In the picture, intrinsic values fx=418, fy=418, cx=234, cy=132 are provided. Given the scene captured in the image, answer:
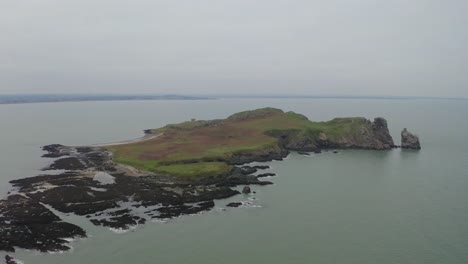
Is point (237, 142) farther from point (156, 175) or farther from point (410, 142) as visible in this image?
point (410, 142)

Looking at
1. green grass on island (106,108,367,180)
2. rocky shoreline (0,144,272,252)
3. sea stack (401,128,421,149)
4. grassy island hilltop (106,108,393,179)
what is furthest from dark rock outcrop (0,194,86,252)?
sea stack (401,128,421,149)

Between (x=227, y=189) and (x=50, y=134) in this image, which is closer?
(x=227, y=189)

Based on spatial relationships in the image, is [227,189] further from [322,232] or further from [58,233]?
[58,233]

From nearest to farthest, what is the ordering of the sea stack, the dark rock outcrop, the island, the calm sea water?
the calm sea water < the dark rock outcrop < the island < the sea stack

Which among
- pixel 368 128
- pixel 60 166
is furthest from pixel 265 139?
pixel 60 166

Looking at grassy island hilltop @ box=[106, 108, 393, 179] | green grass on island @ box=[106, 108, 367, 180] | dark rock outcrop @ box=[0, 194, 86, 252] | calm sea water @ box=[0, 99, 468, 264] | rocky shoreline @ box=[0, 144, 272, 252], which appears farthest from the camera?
grassy island hilltop @ box=[106, 108, 393, 179]

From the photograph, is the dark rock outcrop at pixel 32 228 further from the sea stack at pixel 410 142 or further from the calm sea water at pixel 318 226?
the sea stack at pixel 410 142

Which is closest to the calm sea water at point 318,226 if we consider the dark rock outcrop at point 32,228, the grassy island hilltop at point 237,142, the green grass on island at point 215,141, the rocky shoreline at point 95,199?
the dark rock outcrop at point 32,228

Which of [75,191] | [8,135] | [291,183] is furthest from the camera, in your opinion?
[8,135]

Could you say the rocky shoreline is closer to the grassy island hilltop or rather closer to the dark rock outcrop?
the dark rock outcrop
